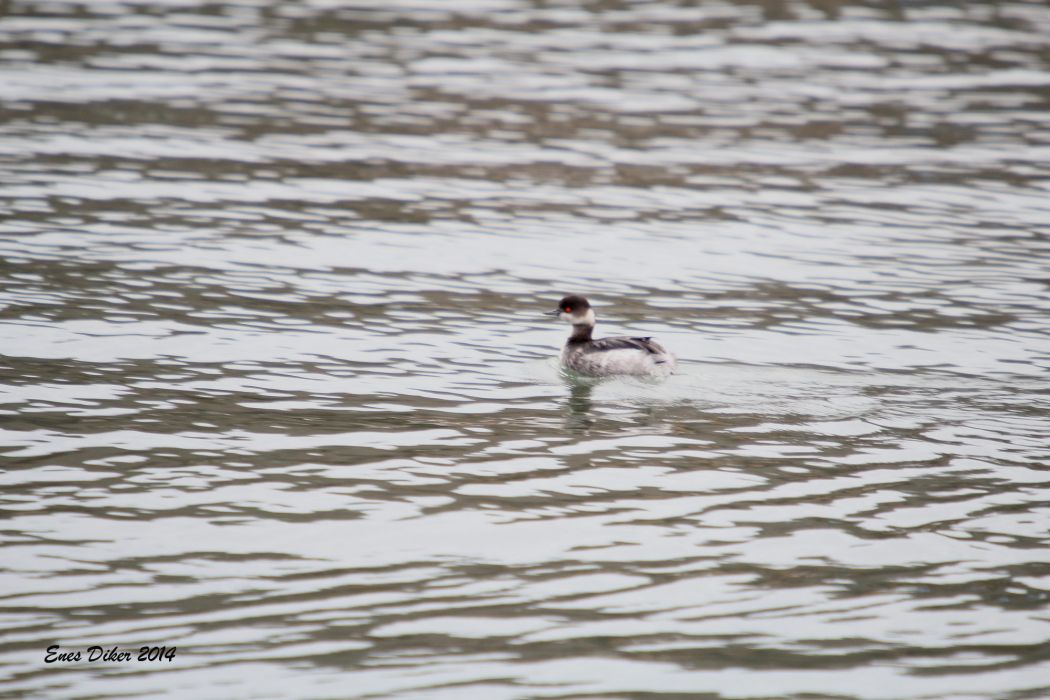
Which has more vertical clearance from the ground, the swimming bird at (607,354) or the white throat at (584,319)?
the white throat at (584,319)

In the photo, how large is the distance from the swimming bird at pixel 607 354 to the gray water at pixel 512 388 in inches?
11.2

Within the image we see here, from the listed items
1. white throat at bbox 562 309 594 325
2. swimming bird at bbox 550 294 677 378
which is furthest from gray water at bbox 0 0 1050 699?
white throat at bbox 562 309 594 325

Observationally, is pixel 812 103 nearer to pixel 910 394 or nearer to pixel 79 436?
pixel 910 394

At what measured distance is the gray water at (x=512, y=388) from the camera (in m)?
8.67

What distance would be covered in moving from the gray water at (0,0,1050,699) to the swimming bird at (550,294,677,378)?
284mm

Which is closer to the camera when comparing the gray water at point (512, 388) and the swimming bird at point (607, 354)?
the gray water at point (512, 388)

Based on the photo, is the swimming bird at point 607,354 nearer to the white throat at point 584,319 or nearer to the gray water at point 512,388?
the white throat at point 584,319

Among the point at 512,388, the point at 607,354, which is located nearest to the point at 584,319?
the point at 607,354

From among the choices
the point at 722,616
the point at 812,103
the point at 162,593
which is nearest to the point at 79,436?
the point at 162,593

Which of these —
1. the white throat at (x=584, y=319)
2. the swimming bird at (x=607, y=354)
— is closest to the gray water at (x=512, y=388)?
the swimming bird at (x=607, y=354)

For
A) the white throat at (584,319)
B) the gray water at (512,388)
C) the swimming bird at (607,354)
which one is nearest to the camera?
the gray water at (512,388)

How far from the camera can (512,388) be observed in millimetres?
14273

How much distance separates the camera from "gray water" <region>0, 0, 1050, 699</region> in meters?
8.67

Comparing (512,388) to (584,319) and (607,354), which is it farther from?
(584,319)
